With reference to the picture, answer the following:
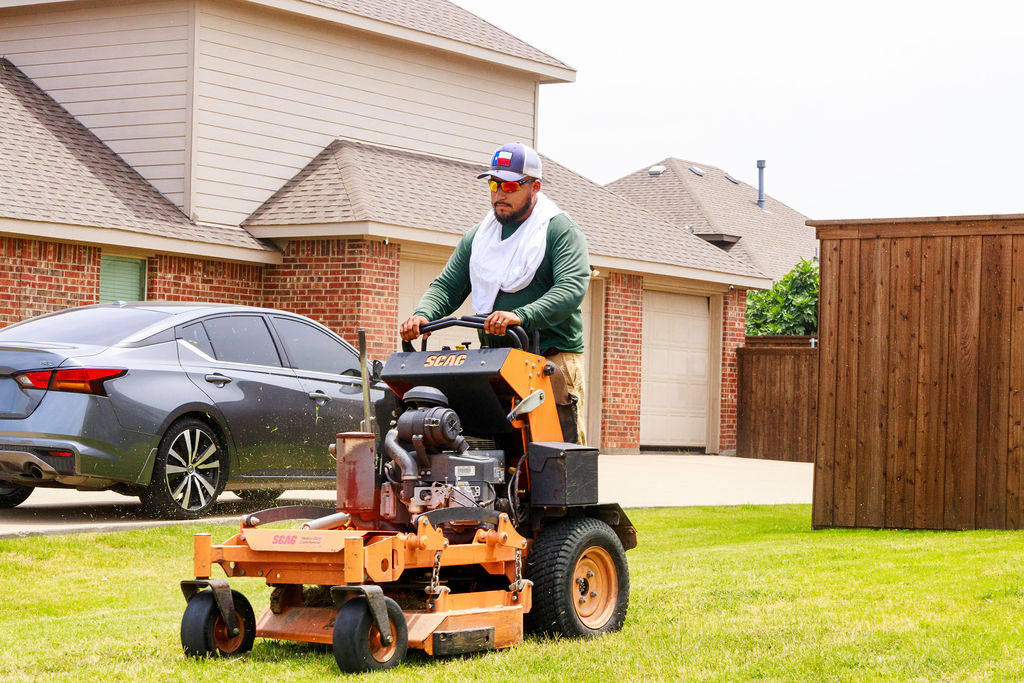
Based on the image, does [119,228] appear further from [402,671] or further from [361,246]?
[402,671]

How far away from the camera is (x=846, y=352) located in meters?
11.0

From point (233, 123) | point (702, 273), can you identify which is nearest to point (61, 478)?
point (233, 123)

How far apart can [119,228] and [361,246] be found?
9.37 feet

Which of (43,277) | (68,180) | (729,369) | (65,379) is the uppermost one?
(68,180)

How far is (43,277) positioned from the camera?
50.9ft

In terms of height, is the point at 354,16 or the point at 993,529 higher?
the point at 354,16

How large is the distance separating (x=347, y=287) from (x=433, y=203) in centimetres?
197

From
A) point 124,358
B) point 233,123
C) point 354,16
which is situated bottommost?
point 124,358

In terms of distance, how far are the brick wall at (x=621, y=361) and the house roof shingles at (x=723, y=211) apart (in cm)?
994

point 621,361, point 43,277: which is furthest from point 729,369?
point 43,277

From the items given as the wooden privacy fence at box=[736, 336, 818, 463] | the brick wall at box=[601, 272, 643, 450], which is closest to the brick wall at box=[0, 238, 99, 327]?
the brick wall at box=[601, 272, 643, 450]

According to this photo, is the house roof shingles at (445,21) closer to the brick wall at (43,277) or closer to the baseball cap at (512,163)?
the brick wall at (43,277)

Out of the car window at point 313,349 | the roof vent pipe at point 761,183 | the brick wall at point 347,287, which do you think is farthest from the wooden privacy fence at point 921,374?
the roof vent pipe at point 761,183

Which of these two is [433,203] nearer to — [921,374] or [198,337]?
[198,337]
